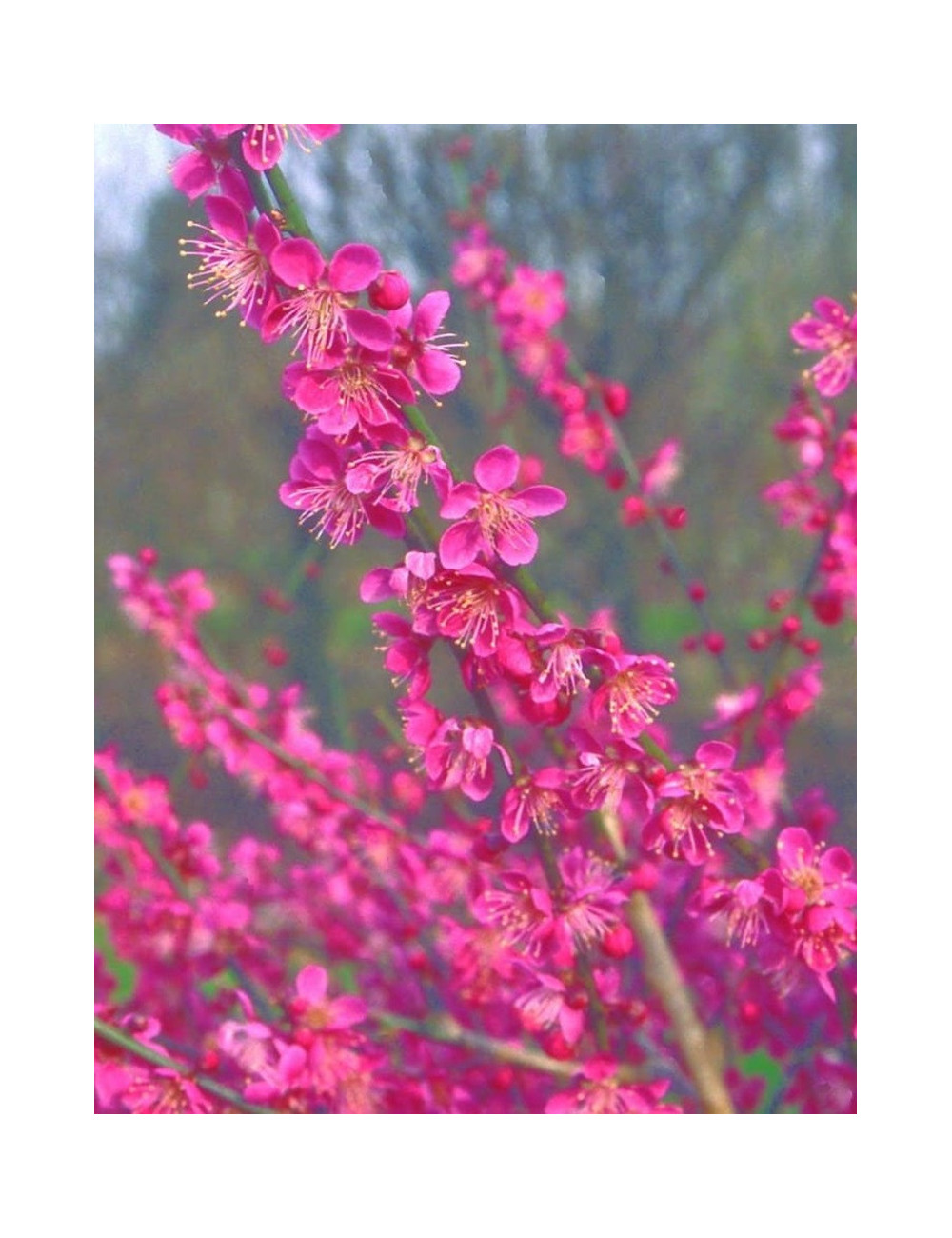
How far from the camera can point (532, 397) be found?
2012 millimetres

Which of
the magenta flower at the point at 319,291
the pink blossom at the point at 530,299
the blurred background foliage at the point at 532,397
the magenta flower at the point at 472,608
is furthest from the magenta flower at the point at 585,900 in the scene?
the pink blossom at the point at 530,299

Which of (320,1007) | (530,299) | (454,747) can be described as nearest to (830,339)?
(530,299)

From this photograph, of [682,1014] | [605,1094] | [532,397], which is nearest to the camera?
[605,1094]

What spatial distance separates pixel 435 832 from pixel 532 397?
0.90 metres

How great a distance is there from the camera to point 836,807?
4.70 feet

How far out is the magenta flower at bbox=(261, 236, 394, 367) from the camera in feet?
3.01

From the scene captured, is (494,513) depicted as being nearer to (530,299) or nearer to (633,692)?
(633,692)

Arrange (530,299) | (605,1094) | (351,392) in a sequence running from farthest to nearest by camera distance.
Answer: (530,299) → (605,1094) → (351,392)

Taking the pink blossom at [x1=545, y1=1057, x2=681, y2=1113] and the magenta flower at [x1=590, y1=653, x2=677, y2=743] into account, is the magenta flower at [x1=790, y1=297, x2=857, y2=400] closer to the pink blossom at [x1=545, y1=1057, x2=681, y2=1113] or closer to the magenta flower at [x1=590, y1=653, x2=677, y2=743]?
the magenta flower at [x1=590, y1=653, x2=677, y2=743]

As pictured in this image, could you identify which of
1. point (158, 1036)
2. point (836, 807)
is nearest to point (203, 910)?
point (158, 1036)

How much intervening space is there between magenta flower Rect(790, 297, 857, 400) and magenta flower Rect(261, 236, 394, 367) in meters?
0.58

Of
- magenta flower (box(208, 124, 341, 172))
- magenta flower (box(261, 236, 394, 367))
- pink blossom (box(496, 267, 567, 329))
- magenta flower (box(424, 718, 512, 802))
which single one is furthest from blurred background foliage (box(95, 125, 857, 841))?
magenta flower (box(424, 718, 512, 802))

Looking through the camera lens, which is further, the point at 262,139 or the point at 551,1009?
the point at 551,1009
